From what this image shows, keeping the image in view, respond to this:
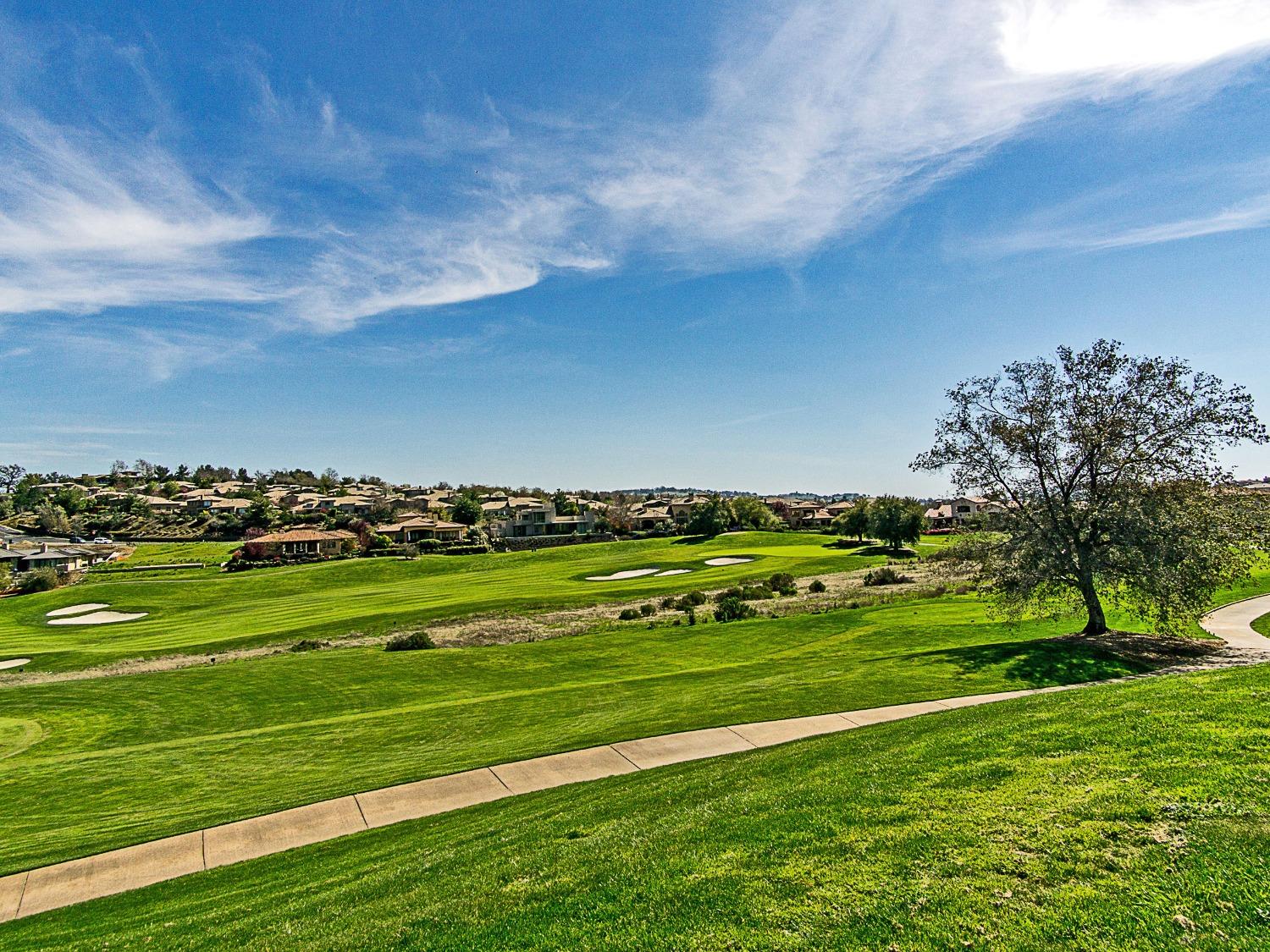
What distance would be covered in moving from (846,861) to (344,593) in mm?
53330

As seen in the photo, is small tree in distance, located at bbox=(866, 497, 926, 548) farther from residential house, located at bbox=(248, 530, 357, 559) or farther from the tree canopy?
residential house, located at bbox=(248, 530, 357, 559)

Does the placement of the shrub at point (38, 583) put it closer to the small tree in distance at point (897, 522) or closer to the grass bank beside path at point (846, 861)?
the grass bank beside path at point (846, 861)

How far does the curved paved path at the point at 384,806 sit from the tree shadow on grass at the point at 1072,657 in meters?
1.81

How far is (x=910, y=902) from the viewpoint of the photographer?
546 centimetres

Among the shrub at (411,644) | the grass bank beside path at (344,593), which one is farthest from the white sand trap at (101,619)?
the shrub at (411,644)

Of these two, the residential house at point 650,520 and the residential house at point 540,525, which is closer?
the residential house at point 540,525

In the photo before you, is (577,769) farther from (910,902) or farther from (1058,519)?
(1058,519)

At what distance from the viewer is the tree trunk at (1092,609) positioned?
21.7m

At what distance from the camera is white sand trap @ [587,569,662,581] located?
5694 cm

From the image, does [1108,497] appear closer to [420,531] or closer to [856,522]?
[856,522]

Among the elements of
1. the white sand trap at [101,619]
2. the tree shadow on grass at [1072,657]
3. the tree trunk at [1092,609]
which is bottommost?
the white sand trap at [101,619]

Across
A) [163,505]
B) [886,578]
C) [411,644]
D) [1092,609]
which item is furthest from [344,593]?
[163,505]

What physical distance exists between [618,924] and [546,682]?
17292 mm

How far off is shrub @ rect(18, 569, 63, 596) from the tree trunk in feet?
237
